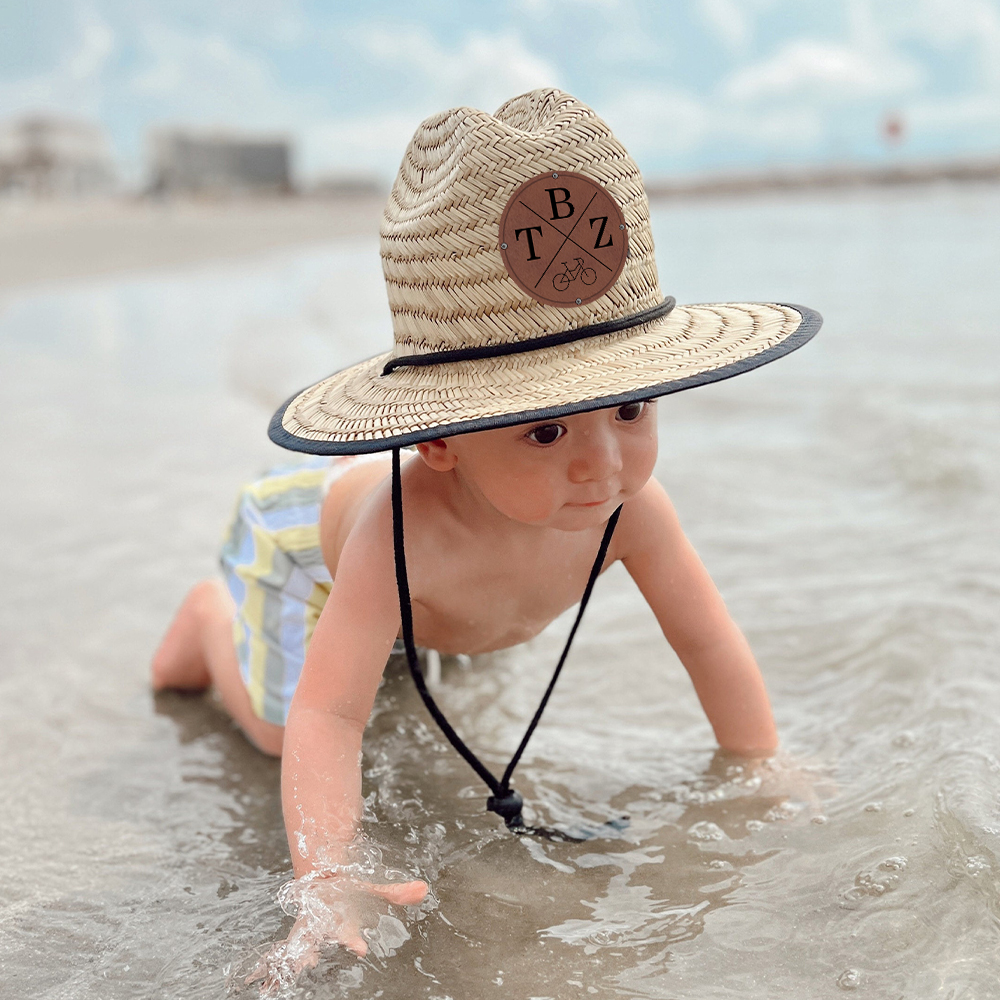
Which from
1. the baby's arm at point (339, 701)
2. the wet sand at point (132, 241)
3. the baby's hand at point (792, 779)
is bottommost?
the wet sand at point (132, 241)

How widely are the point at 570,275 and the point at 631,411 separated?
20 centimetres

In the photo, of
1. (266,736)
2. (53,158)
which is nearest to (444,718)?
(266,736)

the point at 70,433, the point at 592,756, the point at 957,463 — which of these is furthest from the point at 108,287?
the point at 592,756

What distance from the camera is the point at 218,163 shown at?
4959 centimetres

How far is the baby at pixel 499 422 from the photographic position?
1307 mm

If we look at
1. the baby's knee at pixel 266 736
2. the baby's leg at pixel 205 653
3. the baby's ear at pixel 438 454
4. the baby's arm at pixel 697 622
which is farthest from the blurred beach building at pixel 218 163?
the baby's ear at pixel 438 454

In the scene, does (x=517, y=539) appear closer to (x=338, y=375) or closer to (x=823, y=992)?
(x=338, y=375)

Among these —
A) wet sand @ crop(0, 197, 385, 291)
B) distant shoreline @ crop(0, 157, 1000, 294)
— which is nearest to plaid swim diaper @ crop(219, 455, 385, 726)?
distant shoreline @ crop(0, 157, 1000, 294)

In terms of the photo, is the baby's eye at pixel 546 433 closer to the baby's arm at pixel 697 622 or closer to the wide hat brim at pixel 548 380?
the wide hat brim at pixel 548 380

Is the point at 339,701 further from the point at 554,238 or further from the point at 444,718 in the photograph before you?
the point at 554,238

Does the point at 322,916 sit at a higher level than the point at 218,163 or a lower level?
lower

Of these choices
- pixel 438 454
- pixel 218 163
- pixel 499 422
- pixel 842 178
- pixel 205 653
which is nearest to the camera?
pixel 499 422

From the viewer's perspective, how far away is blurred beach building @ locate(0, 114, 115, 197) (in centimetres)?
4244

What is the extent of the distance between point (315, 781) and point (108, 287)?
9.80 meters
